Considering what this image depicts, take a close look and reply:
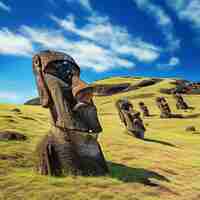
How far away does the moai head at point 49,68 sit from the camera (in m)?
17.1

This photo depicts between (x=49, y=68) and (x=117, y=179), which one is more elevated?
(x=49, y=68)

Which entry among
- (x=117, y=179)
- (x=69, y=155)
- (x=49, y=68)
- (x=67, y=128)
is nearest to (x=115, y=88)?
(x=49, y=68)

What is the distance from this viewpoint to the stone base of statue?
51.7 feet

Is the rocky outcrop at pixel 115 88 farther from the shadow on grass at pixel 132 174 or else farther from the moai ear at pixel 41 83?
the moai ear at pixel 41 83

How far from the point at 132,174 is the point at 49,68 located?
722cm

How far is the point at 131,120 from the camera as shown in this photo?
37625mm

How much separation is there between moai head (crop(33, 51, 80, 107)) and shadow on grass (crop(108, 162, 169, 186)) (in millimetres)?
5218

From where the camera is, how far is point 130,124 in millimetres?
37500

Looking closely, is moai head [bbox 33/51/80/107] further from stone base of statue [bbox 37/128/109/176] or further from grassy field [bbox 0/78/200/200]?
grassy field [bbox 0/78/200/200]

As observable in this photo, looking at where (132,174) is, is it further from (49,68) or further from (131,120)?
(131,120)

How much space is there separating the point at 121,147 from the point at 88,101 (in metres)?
10.8

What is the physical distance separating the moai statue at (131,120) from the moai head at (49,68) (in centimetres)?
1981

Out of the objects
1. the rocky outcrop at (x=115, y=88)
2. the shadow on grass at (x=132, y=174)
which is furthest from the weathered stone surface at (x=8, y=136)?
the rocky outcrop at (x=115, y=88)

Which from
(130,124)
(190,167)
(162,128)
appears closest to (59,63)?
(190,167)
